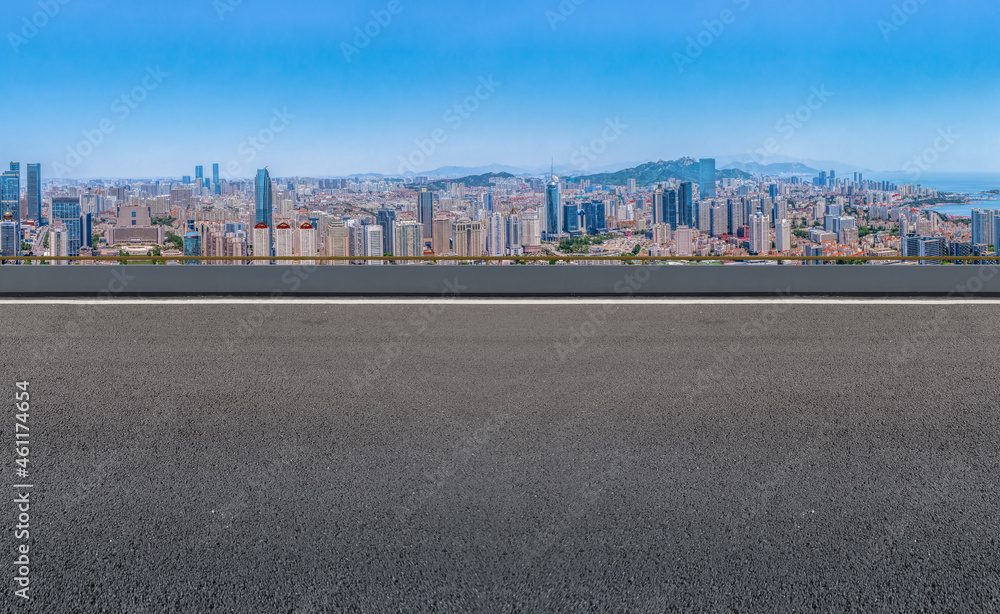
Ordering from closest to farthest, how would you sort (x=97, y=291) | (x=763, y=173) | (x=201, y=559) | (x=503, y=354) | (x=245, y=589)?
(x=245, y=589)
(x=201, y=559)
(x=503, y=354)
(x=97, y=291)
(x=763, y=173)

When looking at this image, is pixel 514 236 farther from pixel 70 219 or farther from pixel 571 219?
pixel 70 219

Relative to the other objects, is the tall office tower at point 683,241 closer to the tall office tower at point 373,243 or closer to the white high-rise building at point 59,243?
the tall office tower at point 373,243

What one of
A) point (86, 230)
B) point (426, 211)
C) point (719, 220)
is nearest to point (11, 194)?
point (86, 230)

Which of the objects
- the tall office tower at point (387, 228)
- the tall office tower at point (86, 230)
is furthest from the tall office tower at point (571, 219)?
the tall office tower at point (86, 230)

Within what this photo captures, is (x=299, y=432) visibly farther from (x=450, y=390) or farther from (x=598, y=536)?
(x=598, y=536)

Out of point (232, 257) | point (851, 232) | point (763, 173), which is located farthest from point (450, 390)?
point (763, 173)

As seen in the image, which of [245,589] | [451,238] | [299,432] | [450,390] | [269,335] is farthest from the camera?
[451,238]
